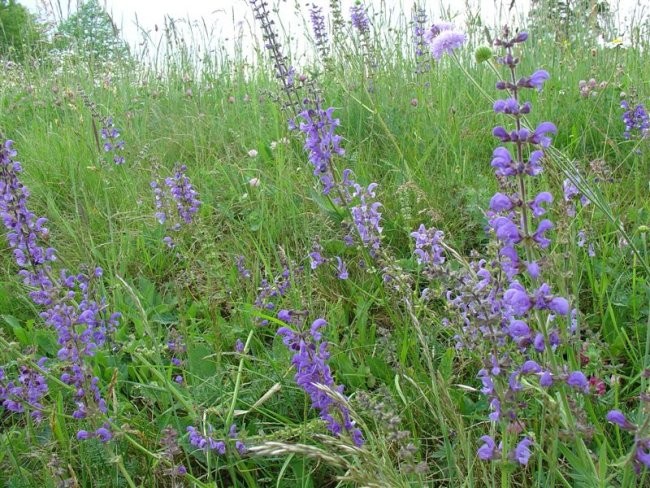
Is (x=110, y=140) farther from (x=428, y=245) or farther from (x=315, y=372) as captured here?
(x=315, y=372)

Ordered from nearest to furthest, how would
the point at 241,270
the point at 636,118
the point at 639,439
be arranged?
1. the point at 639,439
2. the point at 241,270
3. the point at 636,118

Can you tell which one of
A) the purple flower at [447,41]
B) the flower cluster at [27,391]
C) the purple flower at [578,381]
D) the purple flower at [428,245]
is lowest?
the flower cluster at [27,391]

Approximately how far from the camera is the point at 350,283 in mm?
2500

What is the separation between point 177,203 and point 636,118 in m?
2.49

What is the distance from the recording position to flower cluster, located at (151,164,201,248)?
2.89m

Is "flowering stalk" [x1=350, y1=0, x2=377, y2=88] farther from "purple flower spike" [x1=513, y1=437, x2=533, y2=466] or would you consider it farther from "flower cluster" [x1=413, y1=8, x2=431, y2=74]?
"purple flower spike" [x1=513, y1=437, x2=533, y2=466]

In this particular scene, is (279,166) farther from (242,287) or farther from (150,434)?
(150,434)

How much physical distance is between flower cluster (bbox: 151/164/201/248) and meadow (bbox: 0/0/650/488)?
1cm

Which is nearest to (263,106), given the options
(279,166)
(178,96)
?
(178,96)

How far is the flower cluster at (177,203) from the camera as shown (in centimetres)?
289

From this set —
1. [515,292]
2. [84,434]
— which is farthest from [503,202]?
[84,434]

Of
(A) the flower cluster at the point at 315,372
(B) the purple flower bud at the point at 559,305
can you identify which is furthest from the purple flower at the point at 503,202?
(A) the flower cluster at the point at 315,372

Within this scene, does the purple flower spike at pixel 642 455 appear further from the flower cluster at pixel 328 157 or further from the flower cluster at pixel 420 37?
the flower cluster at pixel 420 37

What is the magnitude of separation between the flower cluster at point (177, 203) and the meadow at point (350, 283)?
0.05 ft
